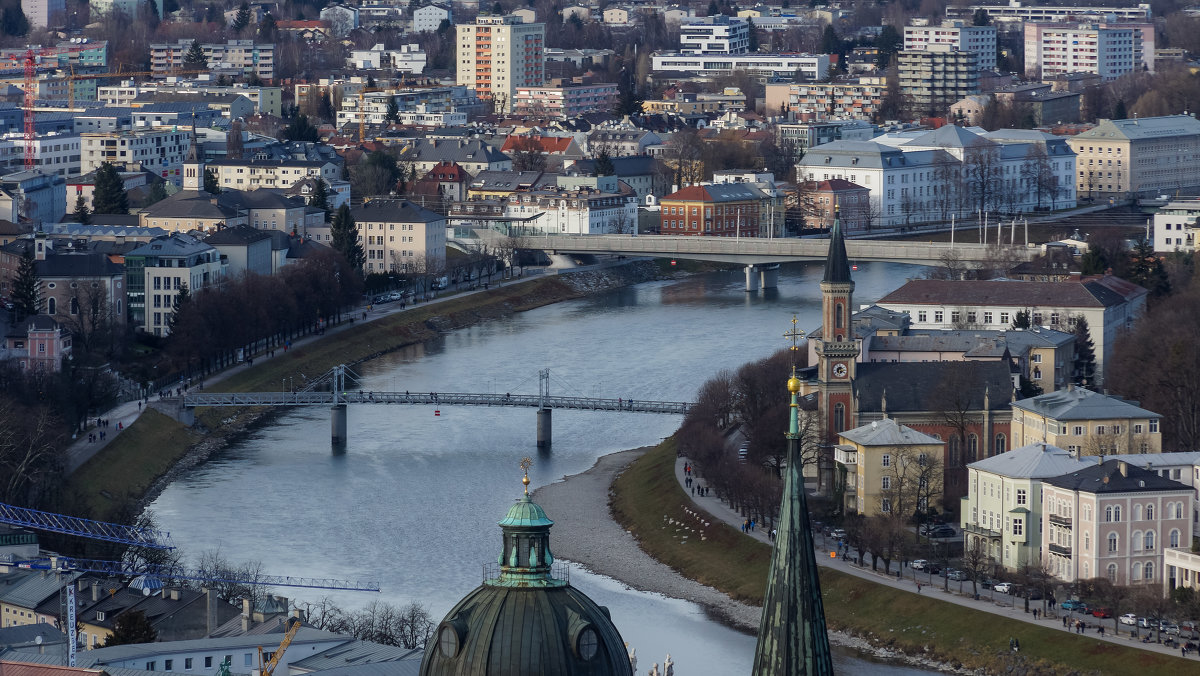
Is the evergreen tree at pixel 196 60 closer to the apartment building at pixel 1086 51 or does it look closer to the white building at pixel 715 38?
the white building at pixel 715 38

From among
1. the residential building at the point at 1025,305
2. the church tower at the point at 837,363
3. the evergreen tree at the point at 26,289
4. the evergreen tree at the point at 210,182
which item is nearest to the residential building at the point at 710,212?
the evergreen tree at the point at 210,182

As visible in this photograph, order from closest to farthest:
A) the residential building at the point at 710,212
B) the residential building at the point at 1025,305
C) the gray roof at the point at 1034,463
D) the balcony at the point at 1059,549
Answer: the balcony at the point at 1059,549 → the gray roof at the point at 1034,463 → the residential building at the point at 1025,305 → the residential building at the point at 710,212

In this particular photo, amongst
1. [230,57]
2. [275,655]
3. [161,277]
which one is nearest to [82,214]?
[161,277]

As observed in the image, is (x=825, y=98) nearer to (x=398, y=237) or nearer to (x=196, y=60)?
(x=196, y=60)

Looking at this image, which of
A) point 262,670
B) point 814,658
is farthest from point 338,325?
point 814,658

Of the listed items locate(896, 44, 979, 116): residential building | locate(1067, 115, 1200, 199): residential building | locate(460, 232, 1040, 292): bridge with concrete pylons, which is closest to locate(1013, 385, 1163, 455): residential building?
locate(460, 232, 1040, 292): bridge with concrete pylons

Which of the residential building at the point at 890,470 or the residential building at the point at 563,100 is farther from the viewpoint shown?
the residential building at the point at 563,100
